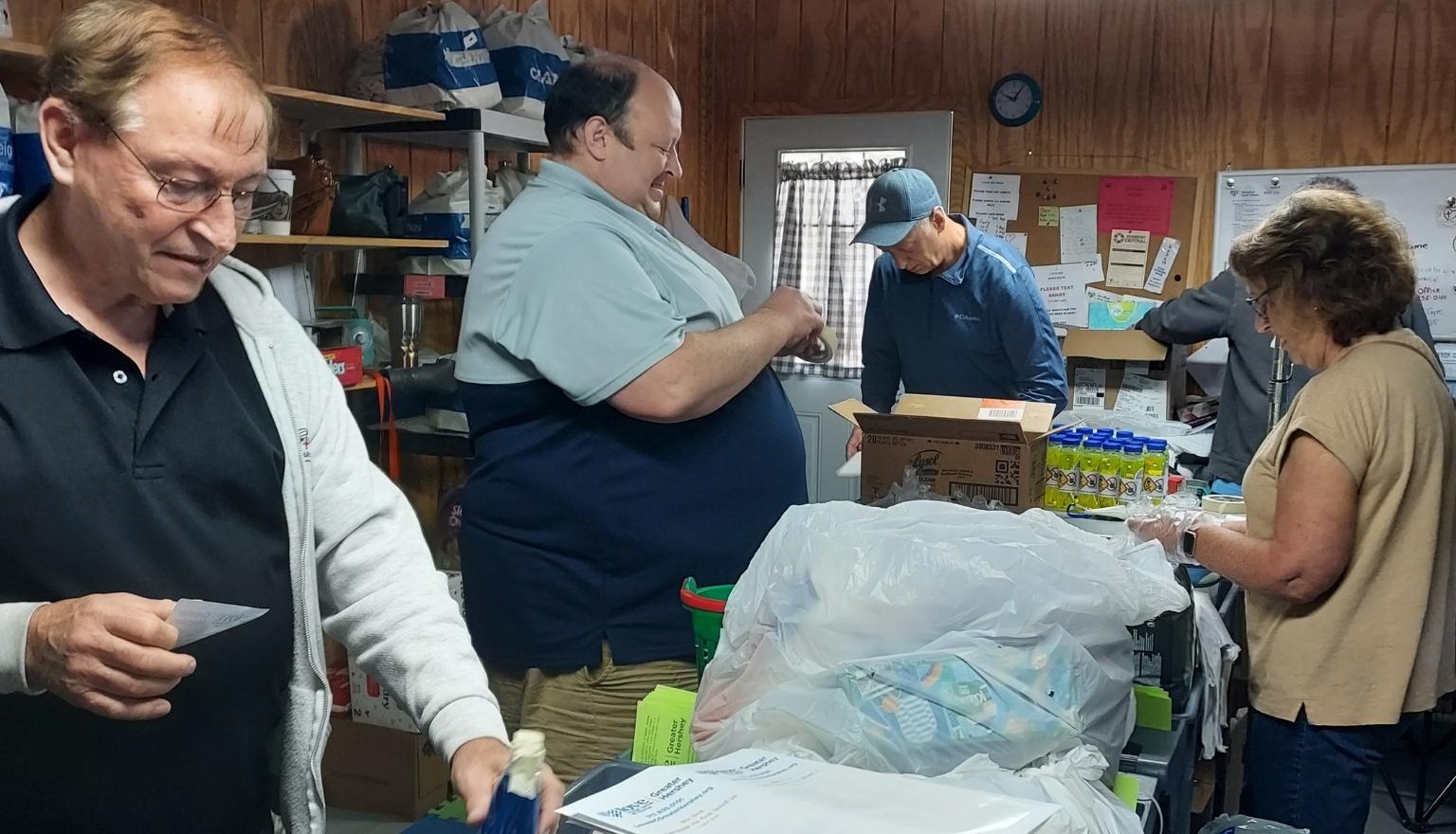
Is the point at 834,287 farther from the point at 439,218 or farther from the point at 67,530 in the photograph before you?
the point at 67,530

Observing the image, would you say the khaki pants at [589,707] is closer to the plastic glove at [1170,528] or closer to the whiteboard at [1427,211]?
the plastic glove at [1170,528]

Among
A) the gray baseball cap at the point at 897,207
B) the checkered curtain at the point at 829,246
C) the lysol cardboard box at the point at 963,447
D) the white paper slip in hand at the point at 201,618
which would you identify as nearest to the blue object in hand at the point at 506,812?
the white paper slip in hand at the point at 201,618

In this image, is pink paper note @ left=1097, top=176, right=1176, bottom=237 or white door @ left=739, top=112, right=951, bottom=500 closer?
pink paper note @ left=1097, top=176, right=1176, bottom=237

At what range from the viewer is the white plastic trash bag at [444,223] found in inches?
116

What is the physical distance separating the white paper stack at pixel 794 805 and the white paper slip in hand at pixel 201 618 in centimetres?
30

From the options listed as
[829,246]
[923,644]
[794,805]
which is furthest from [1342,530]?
[829,246]

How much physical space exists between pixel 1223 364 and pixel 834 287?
1.54m

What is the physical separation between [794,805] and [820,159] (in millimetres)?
4045

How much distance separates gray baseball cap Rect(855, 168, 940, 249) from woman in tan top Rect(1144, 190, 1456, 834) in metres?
1.29

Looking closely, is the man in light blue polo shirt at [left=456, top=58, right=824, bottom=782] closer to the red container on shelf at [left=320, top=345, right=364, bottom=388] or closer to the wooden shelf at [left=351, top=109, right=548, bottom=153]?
the red container on shelf at [left=320, top=345, right=364, bottom=388]

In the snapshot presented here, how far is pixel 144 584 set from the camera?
3.14 ft

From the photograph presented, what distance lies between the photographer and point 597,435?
1579 mm

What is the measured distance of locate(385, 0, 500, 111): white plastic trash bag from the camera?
110 inches

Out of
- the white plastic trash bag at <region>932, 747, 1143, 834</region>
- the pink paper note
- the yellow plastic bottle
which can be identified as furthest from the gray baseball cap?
the white plastic trash bag at <region>932, 747, 1143, 834</region>
